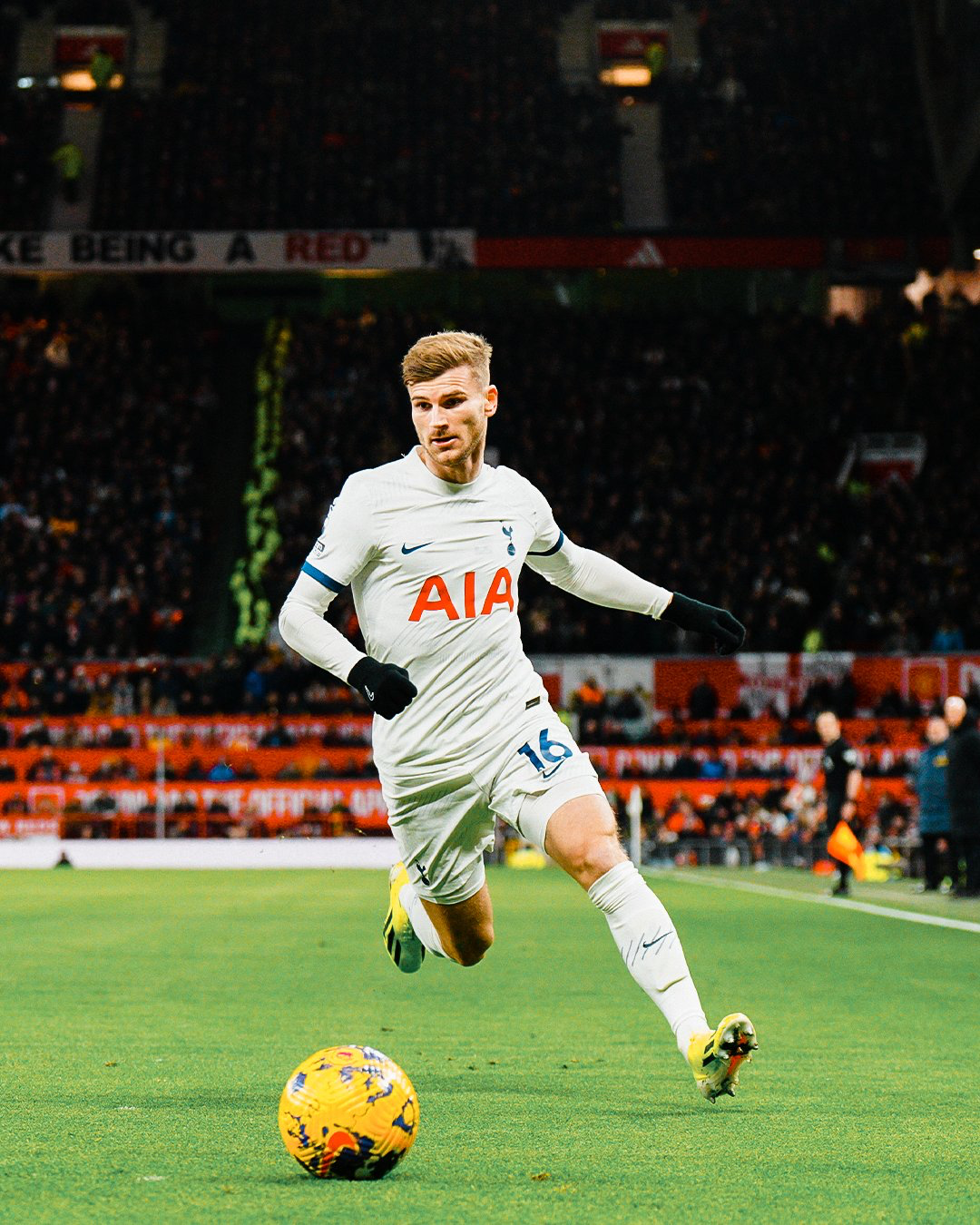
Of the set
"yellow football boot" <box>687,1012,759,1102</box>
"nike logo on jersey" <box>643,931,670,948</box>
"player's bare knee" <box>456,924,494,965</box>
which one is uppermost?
"nike logo on jersey" <box>643,931,670,948</box>

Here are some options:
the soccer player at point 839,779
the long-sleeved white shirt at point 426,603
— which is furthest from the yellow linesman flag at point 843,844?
the long-sleeved white shirt at point 426,603

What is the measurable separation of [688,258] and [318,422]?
895 centimetres

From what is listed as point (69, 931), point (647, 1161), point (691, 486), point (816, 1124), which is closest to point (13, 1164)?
point (647, 1161)

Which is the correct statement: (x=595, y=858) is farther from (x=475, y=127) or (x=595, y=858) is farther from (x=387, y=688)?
(x=475, y=127)

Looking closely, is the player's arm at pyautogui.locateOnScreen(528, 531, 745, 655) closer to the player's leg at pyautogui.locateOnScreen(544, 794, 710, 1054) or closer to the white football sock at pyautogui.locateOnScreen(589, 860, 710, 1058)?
the player's leg at pyautogui.locateOnScreen(544, 794, 710, 1054)

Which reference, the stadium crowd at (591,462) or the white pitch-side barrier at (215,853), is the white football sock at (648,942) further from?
the stadium crowd at (591,462)

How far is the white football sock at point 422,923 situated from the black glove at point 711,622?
1513 millimetres

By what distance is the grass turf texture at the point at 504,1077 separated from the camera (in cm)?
452

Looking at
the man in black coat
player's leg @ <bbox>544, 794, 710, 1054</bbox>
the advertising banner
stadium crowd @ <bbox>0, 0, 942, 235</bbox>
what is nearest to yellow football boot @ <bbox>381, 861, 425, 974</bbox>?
player's leg @ <bbox>544, 794, 710, 1054</bbox>

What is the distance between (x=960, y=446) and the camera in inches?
1339

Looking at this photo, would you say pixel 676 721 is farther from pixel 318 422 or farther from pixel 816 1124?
pixel 816 1124

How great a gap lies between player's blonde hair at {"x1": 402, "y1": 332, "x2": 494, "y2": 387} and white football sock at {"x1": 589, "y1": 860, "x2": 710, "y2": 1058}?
1.83 meters

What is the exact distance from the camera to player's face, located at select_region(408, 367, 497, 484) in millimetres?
6129

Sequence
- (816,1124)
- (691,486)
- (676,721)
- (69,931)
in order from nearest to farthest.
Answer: (816,1124) → (69,931) → (676,721) → (691,486)
